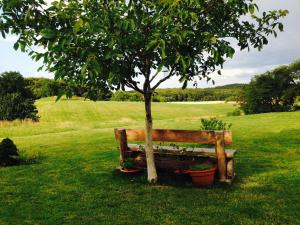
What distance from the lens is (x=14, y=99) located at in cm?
4825

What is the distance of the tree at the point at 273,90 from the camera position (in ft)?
234

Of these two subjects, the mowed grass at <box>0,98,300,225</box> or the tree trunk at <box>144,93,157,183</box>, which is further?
the tree trunk at <box>144,93,157,183</box>

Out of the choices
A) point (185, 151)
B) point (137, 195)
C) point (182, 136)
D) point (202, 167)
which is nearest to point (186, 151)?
point (185, 151)

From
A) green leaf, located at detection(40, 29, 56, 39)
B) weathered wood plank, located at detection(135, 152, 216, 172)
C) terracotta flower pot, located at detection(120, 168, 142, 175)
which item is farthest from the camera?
terracotta flower pot, located at detection(120, 168, 142, 175)

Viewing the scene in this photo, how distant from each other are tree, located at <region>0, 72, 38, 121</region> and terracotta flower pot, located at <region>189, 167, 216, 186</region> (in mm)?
41175

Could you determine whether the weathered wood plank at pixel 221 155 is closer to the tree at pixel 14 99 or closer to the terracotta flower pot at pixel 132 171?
the terracotta flower pot at pixel 132 171

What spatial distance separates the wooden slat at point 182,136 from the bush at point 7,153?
6.05 meters

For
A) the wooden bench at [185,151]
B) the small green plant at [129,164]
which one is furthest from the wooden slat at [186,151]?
the small green plant at [129,164]

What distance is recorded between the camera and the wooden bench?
446 inches

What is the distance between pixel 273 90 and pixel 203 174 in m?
65.4


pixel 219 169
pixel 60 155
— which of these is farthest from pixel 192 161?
pixel 60 155

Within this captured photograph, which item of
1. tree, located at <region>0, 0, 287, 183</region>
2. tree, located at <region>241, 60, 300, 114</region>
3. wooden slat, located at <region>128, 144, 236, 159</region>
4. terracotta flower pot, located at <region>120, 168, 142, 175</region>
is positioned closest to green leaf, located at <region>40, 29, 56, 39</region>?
tree, located at <region>0, 0, 287, 183</region>

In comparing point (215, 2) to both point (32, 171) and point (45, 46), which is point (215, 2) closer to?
point (45, 46)

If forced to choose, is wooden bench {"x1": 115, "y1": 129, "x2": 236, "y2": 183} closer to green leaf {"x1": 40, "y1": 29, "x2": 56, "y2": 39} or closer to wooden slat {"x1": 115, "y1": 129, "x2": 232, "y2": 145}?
wooden slat {"x1": 115, "y1": 129, "x2": 232, "y2": 145}
